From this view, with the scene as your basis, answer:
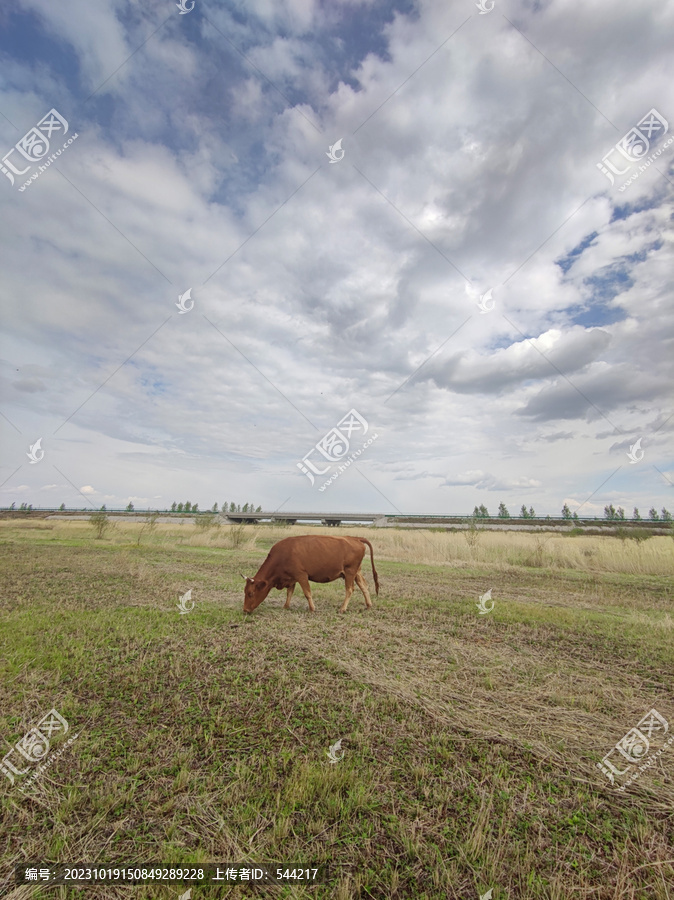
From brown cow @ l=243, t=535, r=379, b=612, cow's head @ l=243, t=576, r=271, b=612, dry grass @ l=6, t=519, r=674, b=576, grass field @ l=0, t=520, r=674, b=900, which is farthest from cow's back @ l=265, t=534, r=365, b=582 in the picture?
dry grass @ l=6, t=519, r=674, b=576

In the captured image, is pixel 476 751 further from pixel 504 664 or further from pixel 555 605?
A: pixel 555 605

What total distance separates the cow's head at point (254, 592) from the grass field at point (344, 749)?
1.24 ft

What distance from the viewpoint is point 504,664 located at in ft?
19.9

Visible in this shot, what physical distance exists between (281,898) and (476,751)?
7.19 feet

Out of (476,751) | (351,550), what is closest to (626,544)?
(351,550)

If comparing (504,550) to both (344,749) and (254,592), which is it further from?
(344,749)

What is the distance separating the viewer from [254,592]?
27.0 feet

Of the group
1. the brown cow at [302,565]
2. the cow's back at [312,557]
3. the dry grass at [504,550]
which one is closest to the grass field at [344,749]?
the brown cow at [302,565]

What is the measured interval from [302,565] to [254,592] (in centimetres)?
115

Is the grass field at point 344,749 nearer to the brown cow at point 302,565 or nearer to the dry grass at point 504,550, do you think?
the brown cow at point 302,565

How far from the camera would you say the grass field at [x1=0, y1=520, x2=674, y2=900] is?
2.59m

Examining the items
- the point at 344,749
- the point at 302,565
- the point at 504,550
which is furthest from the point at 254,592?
the point at 504,550

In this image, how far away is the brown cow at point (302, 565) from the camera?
8320 millimetres

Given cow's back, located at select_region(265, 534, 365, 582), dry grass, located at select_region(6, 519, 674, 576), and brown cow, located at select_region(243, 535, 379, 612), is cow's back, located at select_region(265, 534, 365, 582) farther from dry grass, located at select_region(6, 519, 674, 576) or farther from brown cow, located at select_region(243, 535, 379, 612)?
dry grass, located at select_region(6, 519, 674, 576)
